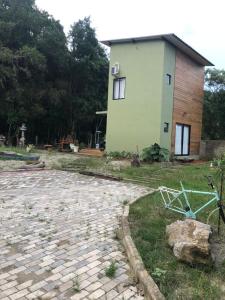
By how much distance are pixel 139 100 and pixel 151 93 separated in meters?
0.71

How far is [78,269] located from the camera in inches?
140

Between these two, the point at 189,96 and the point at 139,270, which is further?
the point at 189,96

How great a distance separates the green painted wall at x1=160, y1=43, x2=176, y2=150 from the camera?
15.1 m

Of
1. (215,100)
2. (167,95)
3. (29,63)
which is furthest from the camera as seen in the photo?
(215,100)

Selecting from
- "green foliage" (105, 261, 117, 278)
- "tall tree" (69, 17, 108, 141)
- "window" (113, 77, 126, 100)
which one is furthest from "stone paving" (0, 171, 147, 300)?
"tall tree" (69, 17, 108, 141)

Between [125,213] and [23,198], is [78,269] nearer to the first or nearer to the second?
[125,213]

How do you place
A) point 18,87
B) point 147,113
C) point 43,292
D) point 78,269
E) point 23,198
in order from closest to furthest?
1. point 43,292
2. point 78,269
3. point 23,198
4. point 147,113
5. point 18,87

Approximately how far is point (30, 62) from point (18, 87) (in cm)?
177

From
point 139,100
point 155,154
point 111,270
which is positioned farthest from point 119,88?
point 111,270

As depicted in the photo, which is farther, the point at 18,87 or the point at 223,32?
the point at 18,87

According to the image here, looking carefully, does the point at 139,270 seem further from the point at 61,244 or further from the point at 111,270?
the point at 61,244

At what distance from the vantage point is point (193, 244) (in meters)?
3.63

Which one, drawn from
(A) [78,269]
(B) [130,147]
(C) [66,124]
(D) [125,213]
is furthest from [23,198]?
(C) [66,124]

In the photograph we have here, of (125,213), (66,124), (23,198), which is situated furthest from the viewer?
(66,124)
